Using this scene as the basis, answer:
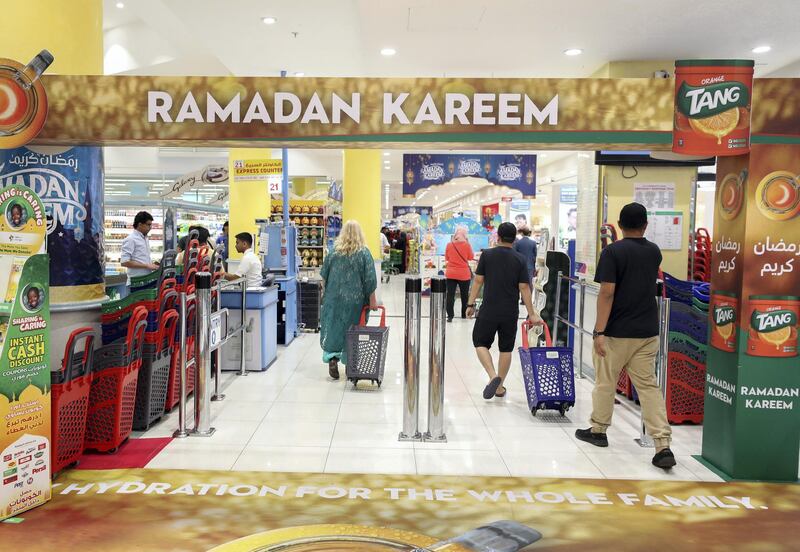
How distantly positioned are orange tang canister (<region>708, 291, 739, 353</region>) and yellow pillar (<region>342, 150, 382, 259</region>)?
919 cm

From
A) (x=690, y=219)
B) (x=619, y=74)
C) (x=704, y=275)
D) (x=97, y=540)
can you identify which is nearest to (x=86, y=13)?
(x=97, y=540)

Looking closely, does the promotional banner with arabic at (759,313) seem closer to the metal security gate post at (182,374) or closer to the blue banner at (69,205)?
the metal security gate post at (182,374)

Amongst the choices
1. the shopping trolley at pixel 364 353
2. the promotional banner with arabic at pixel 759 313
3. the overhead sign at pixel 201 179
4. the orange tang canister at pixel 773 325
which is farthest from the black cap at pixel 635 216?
the overhead sign at pixel 201 179

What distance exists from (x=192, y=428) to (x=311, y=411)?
98 centimetres

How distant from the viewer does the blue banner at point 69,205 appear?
3.80m

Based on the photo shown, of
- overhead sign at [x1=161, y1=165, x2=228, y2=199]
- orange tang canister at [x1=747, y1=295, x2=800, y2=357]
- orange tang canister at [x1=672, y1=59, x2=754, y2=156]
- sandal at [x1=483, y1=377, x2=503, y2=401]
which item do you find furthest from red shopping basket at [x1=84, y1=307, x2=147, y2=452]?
overhead sign at [x1=161, y1=165, x2=228, y2=199]

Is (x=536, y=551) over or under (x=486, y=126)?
under

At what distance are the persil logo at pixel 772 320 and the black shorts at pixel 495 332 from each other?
2.10 metres

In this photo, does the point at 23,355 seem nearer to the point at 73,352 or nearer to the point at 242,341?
the point at 73,352

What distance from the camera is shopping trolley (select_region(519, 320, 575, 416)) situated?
5.06m

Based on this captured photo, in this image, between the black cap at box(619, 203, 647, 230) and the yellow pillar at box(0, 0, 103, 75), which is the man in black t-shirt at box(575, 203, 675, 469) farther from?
the yellow pillar at box(0, 0, 103, 75)

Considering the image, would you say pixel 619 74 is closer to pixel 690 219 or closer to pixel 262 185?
pixel 690 219

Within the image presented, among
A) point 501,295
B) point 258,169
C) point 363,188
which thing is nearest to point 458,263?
point 363,188

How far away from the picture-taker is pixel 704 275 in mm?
7340
